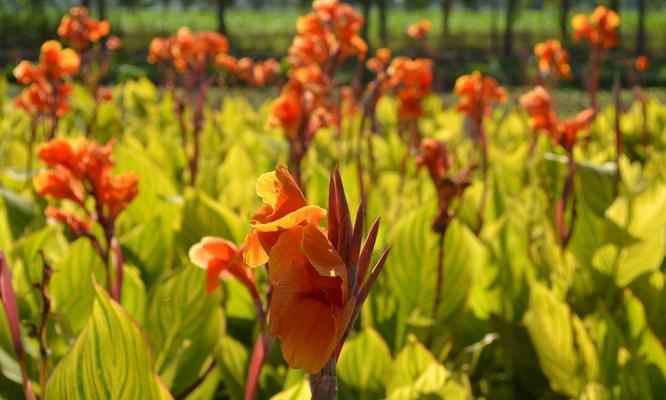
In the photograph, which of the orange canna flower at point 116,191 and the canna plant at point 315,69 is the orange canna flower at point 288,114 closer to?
the canna plant at point 315,69

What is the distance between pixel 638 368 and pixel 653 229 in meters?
0.39

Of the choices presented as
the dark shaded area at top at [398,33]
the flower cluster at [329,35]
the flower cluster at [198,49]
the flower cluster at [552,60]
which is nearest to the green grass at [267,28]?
the dark shaded area at top at [398,33]

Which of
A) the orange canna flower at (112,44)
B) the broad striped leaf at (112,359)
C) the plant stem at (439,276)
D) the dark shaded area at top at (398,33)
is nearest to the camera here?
the broad striped leaf at (112,359)

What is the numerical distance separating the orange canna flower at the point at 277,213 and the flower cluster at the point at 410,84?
4.68 ft

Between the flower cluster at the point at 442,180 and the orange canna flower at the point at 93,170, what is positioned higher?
the orange canna flower at the point at 93,170

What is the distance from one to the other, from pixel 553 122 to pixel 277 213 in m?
0.97

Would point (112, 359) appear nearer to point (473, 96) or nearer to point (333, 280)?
point (333, 280)

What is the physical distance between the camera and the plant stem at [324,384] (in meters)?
0.46

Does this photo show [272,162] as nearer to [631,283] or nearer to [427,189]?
[427,189]

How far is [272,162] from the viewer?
2.01 metres

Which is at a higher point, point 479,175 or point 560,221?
point 560,221

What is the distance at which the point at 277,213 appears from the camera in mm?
475

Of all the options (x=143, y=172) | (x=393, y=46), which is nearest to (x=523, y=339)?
(x=143, y=172)

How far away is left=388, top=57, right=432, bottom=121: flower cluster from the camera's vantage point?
191 cm
